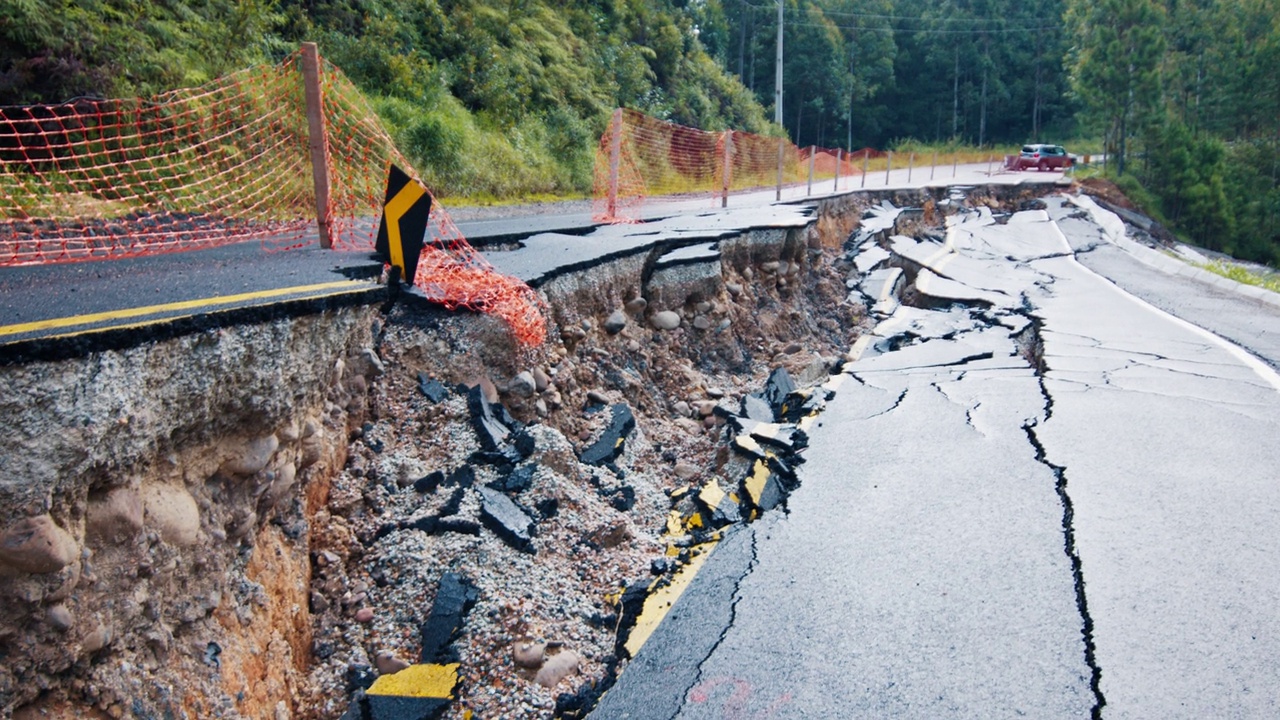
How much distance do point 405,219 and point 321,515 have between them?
209 centimetres

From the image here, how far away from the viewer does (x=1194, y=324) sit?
9.17m

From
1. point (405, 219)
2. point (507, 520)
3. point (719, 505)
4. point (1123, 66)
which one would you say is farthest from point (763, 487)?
point (1123, 66)

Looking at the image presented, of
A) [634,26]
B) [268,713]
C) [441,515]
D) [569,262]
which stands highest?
[634,26]

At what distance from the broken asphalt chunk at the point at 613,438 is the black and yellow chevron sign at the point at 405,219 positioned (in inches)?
61.6

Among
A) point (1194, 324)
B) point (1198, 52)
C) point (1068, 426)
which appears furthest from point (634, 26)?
point (1198, 52)

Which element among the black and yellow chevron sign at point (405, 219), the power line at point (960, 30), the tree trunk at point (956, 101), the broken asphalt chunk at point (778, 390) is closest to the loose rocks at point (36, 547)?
the black and yellow chevron sign at point (405, 219)

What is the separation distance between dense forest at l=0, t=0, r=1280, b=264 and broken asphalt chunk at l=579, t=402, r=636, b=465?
312 inches

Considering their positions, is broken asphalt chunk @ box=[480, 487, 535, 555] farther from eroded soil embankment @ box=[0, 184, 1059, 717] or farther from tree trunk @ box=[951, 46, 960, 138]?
tree trunk @ box=[951, 46, 960, 138]

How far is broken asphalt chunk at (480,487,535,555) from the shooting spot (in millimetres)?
4078

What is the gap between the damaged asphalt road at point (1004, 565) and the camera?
308 cm

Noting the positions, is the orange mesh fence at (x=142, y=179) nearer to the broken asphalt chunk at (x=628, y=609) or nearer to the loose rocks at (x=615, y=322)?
the loose rocks at (x=615, y=322)

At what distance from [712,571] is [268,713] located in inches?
76.4

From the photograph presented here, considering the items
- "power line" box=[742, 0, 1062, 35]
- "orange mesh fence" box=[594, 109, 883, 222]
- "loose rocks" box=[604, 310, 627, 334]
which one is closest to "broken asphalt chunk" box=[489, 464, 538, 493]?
"loose rocks" box=[604, 310, 627, 334]

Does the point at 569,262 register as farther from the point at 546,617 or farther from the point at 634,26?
the point at 634,26
